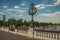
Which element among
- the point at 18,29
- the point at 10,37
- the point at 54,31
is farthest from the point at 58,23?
the point at 10,37

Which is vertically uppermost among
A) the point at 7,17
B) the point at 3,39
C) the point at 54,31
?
the point at 7,17

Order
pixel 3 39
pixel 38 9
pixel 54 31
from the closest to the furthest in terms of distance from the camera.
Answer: pixel 54 31
pixel 38 9
pixel 3 39

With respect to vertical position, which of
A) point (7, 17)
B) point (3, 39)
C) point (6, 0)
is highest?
point (6, 0)

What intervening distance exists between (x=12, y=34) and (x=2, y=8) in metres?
0.78

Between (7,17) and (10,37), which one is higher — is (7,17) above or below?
above

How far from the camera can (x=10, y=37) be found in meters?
4.16

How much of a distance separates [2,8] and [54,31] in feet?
5.27

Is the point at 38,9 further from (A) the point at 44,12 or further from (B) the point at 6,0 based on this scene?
(B) the point at 6,0

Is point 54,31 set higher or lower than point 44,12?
lower

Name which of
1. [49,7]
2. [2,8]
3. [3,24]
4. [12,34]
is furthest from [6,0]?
[49,7]

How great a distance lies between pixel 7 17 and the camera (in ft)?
14.1

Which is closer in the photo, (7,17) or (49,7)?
(49,7)

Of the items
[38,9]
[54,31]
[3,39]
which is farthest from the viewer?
[3,39]

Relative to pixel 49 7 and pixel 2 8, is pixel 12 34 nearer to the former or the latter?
pixel 2 8
